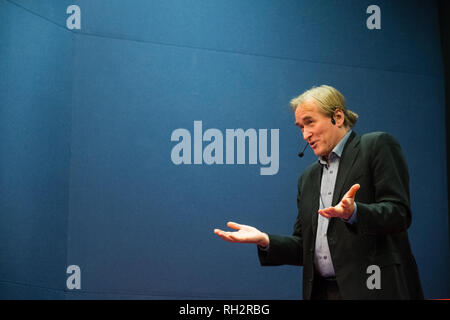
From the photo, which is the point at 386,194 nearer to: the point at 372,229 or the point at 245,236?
the point at 372,229

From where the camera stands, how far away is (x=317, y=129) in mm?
2154

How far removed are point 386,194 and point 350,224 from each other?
20 cm

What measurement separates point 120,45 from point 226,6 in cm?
71

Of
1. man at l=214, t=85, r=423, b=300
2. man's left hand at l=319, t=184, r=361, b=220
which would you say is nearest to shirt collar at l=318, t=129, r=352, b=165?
man at l=214, t=85, r=423, b=300

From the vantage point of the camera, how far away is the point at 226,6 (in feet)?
10.6

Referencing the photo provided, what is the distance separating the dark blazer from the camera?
1771 millimetres

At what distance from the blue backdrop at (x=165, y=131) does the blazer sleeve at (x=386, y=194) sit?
1.27 m

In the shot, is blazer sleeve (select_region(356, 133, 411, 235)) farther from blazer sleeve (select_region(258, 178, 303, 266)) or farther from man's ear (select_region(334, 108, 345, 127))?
blazer sleeve (select_region(258, 178, 303, 266))

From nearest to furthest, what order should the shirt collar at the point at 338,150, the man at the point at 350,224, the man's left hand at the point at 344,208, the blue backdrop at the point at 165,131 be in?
the man's left hand at the point at 344,208 → the man at the point at 350,224 → the shirt collar at the point at 338,150 → the blue backdrop at the point at 165,131

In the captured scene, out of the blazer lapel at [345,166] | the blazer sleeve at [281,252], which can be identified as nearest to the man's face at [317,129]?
the blazer lapel at [345,166]

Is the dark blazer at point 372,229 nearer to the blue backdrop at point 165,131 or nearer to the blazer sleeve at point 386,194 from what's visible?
the blazer sleeve at point 386,194

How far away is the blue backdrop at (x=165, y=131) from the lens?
118 inches
